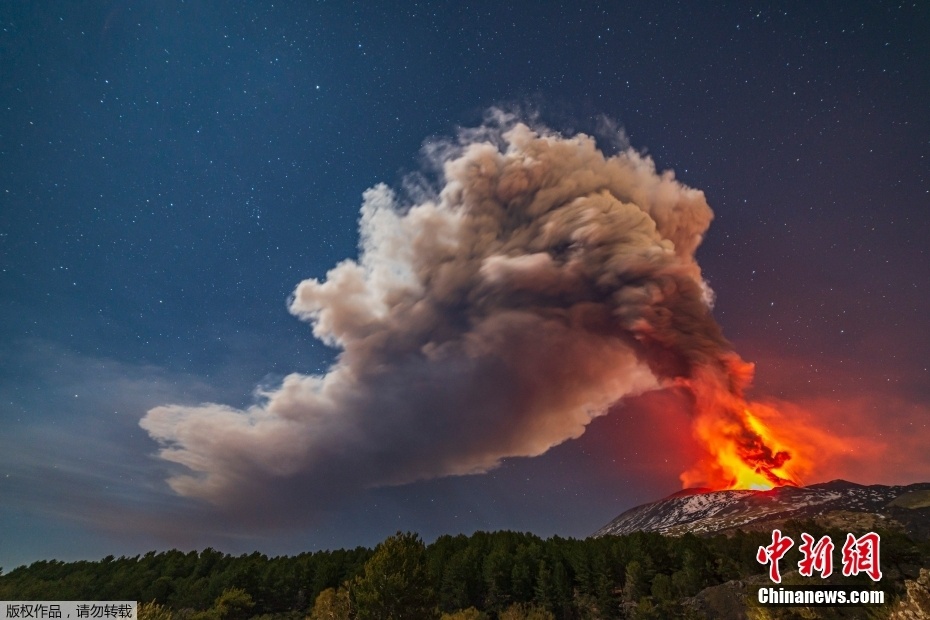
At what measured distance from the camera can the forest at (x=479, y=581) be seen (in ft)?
199

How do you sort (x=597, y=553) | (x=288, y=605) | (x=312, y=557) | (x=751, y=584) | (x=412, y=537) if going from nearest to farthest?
(x=412, y=537)
(x=751, y=584)
(x=597, y=553)
(x=288, y=605)
(x=312, y=557)

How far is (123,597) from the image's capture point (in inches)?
5079

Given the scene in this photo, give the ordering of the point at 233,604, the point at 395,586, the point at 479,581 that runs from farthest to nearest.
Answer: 1. the point at 479,581
2. the point at 233,604
3. the point at 395,586

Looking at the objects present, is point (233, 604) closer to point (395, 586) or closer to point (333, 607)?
point (333, 607)

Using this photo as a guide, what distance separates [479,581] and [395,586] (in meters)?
62.1

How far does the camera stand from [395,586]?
57438 mm

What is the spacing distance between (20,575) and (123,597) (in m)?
98.1

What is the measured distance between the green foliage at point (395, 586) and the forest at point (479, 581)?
12 centimetres

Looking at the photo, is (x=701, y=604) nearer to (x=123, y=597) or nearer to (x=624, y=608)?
(x=624, y=608)

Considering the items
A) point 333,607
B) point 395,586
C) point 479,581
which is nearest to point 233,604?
point 333,607

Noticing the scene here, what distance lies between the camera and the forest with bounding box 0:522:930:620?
60.8 m

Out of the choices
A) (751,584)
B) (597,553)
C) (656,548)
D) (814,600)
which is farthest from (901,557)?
(597,553)

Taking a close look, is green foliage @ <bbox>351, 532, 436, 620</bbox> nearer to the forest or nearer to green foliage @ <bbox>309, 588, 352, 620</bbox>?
the forest

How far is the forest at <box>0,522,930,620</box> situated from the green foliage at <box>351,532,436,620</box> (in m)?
0.12
